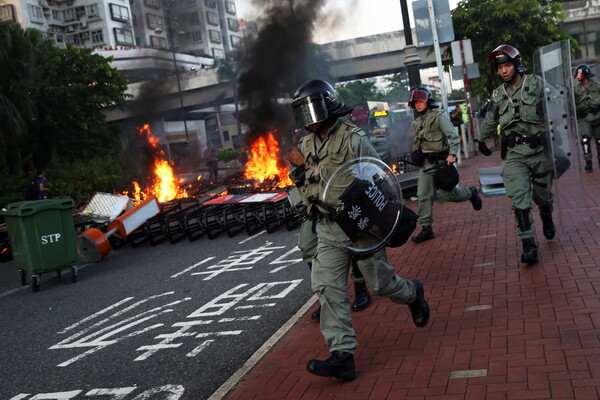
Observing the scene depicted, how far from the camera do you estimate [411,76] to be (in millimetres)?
13352

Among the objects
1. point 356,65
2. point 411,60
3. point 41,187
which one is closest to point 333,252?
point 411,60

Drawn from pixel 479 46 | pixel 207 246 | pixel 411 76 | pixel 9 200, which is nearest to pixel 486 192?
pixel 411 76

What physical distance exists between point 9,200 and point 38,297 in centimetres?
920

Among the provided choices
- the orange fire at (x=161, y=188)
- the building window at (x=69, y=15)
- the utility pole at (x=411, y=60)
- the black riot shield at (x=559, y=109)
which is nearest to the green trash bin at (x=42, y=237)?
the black riot shield at (x=559, y=109)

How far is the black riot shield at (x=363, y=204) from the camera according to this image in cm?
400

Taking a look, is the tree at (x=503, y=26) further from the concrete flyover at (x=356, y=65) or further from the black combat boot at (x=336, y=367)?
the black combat boot at (x=336, y=367)

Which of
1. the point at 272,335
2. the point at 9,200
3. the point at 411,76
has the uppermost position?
the point at 411,76

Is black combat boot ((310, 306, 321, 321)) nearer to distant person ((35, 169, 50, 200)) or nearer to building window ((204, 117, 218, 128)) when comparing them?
distant person ((35, 169, 50, 200))

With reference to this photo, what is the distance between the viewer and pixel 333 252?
4164mm

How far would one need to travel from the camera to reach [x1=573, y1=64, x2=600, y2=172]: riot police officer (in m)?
11.7

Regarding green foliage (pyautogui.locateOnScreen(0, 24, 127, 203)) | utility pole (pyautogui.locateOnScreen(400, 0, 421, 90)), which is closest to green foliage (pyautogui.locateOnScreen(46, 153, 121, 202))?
green foliage (pyautogui.locateOnScreen(0, 24, 127, 203))

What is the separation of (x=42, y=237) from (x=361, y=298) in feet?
17.1

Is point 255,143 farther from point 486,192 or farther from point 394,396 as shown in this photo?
point 394,396

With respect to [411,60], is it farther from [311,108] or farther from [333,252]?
[333,252]
